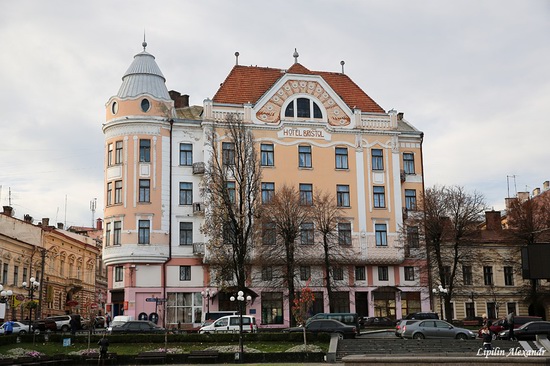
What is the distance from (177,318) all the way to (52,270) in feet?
80.9

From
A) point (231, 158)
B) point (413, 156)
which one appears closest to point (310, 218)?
point (231, 158)

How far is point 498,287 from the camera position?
71188 mm

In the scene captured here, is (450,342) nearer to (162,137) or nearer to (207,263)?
(207,263)

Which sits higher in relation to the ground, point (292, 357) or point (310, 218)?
point (310, 218)

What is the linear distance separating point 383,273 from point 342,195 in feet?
24.3

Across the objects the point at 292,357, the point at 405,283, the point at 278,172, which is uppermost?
the point at 278,172

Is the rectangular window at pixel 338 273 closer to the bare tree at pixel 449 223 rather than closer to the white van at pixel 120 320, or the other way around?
the bare tree at pixel 449 223

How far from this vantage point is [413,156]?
64.6 metres

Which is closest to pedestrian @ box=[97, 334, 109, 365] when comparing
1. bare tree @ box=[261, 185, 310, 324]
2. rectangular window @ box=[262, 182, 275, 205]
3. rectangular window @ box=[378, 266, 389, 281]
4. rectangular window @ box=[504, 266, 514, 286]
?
bare tree @ box=[261, 185, 310, 324]

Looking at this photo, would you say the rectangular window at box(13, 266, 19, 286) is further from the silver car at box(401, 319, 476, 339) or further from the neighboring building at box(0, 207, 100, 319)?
the silver car at box(401, 319, 476, 339)

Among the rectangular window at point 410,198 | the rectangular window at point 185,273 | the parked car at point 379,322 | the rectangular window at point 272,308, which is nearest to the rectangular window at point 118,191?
the rectangular window at point 185,273

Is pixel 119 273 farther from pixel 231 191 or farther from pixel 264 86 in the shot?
pixel 264 86

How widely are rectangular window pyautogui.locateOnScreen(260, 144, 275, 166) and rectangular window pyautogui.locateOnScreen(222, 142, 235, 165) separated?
2953 mm

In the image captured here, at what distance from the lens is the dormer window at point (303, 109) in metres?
61.9
